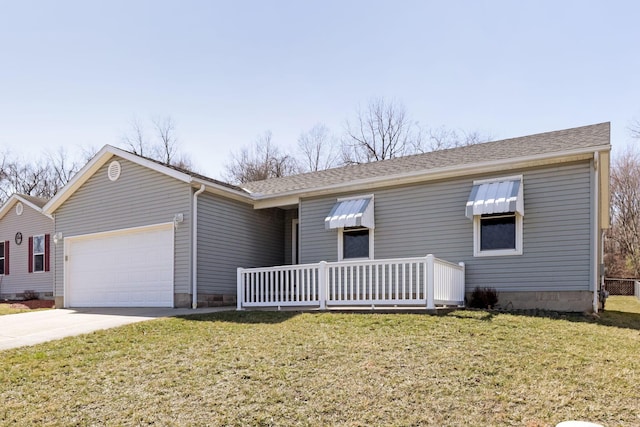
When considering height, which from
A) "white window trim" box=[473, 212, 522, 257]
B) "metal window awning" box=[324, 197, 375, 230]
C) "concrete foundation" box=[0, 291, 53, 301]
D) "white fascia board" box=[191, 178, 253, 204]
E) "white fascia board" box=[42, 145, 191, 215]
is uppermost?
"white fascia board" box=[42, 145, 191, 215]

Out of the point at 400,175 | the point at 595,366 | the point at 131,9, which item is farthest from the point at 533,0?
the point at 131,9

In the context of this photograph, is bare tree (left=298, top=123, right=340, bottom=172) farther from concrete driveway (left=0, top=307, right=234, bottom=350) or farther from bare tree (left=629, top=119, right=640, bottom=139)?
concrete driveway (left=0, top=307, right=234, bottom=350)

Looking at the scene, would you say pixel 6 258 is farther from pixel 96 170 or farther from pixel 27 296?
pixel 96 170

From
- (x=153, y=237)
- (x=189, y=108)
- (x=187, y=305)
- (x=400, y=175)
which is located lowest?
(x=187, y=305)

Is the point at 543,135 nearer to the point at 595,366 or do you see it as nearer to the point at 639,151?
the point at 595,366

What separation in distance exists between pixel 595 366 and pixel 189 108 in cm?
1655

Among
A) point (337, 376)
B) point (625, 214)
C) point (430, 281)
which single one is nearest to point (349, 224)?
point (430, 281)

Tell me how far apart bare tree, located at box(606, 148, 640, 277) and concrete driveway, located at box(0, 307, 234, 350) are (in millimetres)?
31728

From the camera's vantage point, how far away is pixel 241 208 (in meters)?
14.3

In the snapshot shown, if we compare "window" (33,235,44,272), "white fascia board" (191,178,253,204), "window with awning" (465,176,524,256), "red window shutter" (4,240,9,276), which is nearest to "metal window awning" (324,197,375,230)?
"window with awning" (465,176,524,256)

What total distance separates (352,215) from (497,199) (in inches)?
138

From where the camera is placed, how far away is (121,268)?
13.9m

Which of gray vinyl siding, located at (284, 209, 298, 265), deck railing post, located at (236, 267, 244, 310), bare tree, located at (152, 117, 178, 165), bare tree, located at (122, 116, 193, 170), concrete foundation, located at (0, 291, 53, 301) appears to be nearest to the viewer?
deck railing post, located at (236, 267, 244, 310)

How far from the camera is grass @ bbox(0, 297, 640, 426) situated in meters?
4.91
